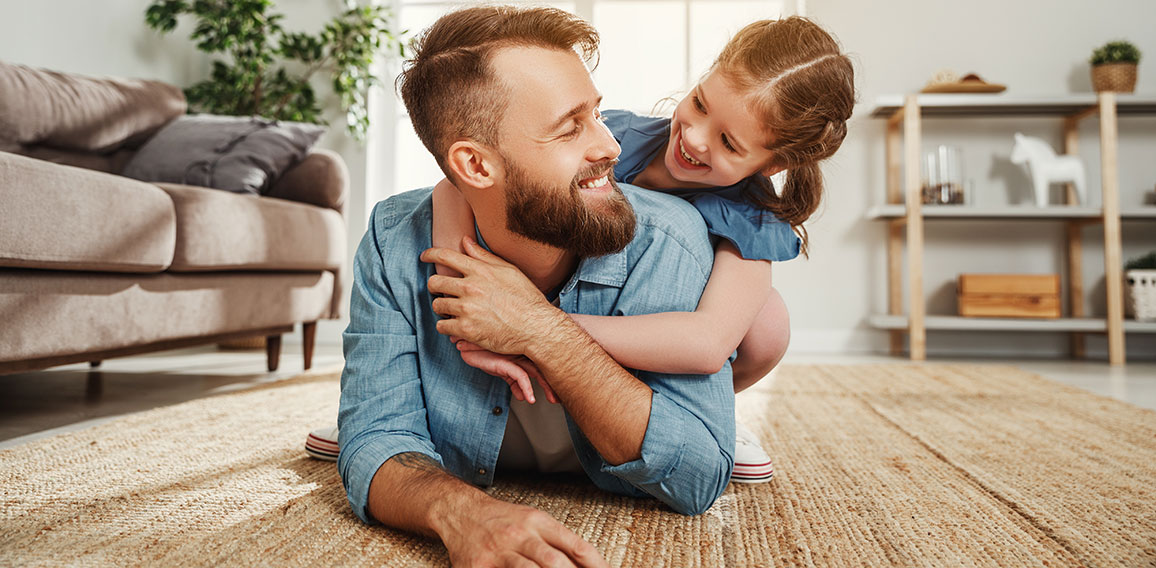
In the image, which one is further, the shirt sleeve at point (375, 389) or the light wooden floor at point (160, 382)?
the light wooden floor at point (160, 382)

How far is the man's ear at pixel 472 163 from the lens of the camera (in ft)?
3.09

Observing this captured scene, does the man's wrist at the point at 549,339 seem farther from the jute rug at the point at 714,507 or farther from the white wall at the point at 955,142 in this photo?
the white wall at the point at 955,142

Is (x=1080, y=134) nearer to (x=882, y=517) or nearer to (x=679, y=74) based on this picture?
(x=679, y=74)

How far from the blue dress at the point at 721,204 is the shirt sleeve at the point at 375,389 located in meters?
0.45

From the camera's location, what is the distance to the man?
2.86 feet

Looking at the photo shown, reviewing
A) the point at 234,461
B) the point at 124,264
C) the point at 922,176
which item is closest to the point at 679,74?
the point at 922,176

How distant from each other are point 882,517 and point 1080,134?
346 cm

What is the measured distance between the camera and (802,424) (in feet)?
5.60

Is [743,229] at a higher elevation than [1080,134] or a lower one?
lower

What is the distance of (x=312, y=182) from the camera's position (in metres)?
2.58

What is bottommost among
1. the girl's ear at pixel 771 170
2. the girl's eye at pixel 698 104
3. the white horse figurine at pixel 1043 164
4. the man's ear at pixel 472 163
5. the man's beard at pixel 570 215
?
the man's beard at pixel 570 215

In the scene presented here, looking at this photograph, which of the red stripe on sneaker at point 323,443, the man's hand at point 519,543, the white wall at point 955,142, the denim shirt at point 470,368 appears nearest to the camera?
the man's hand at point 519,543

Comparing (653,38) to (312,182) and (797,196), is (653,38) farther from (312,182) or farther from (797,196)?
(797,196)

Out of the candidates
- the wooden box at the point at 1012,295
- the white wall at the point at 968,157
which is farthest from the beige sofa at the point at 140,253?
the wooden box at the point at 1012,295
